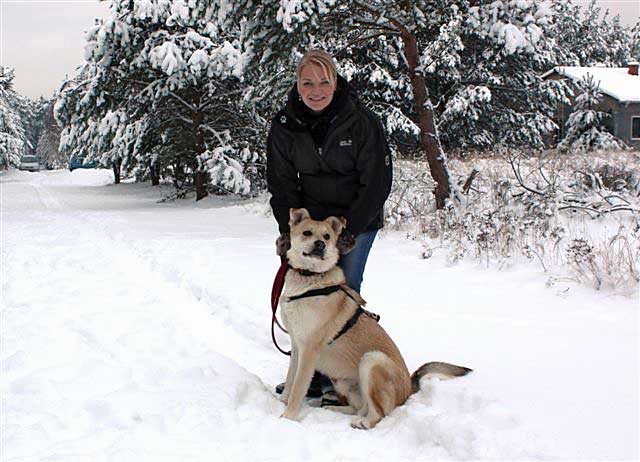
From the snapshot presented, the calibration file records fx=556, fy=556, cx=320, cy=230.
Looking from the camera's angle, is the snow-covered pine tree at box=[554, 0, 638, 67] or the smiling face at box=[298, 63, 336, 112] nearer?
the smiling face at box=[298, 63, 336, 112]

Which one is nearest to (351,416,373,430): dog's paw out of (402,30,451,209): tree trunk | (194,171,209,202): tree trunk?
(402,30,451,209): tree trunk

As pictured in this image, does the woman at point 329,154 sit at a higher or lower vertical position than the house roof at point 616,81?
lower

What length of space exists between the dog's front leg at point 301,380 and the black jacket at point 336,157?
84 centimetres

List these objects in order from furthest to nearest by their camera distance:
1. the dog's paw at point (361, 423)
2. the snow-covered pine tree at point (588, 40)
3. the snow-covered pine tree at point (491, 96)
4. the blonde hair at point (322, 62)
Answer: the snow-covered pine tree at point (588, 40) < the snow-covered pine tree at point (491, 96) < the blonde hair at point (322, 62) < the dog's paw at point (361, 423)

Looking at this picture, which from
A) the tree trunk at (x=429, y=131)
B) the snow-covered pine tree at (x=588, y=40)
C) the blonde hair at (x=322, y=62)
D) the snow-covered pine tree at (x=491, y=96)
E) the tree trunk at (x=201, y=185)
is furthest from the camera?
the snow-covered pine tree at (x=588, y=40)

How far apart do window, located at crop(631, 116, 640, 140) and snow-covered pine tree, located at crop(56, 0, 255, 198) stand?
25.9 metres

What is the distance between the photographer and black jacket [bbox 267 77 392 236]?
3594 millimetres

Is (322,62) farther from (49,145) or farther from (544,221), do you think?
(49,145)

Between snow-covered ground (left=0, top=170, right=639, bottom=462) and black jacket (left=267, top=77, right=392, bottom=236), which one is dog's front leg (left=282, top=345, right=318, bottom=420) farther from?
black jacket (left=267, top=77, right=392, bottom=236)

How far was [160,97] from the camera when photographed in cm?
1673

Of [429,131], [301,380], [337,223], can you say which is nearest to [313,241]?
[337,223]

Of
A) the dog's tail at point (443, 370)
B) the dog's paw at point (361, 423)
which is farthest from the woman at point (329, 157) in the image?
the dog's tail at point (443, 370)

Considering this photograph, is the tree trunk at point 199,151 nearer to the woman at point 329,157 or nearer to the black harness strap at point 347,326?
the woman at point 329,157

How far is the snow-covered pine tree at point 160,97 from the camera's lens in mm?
15867
